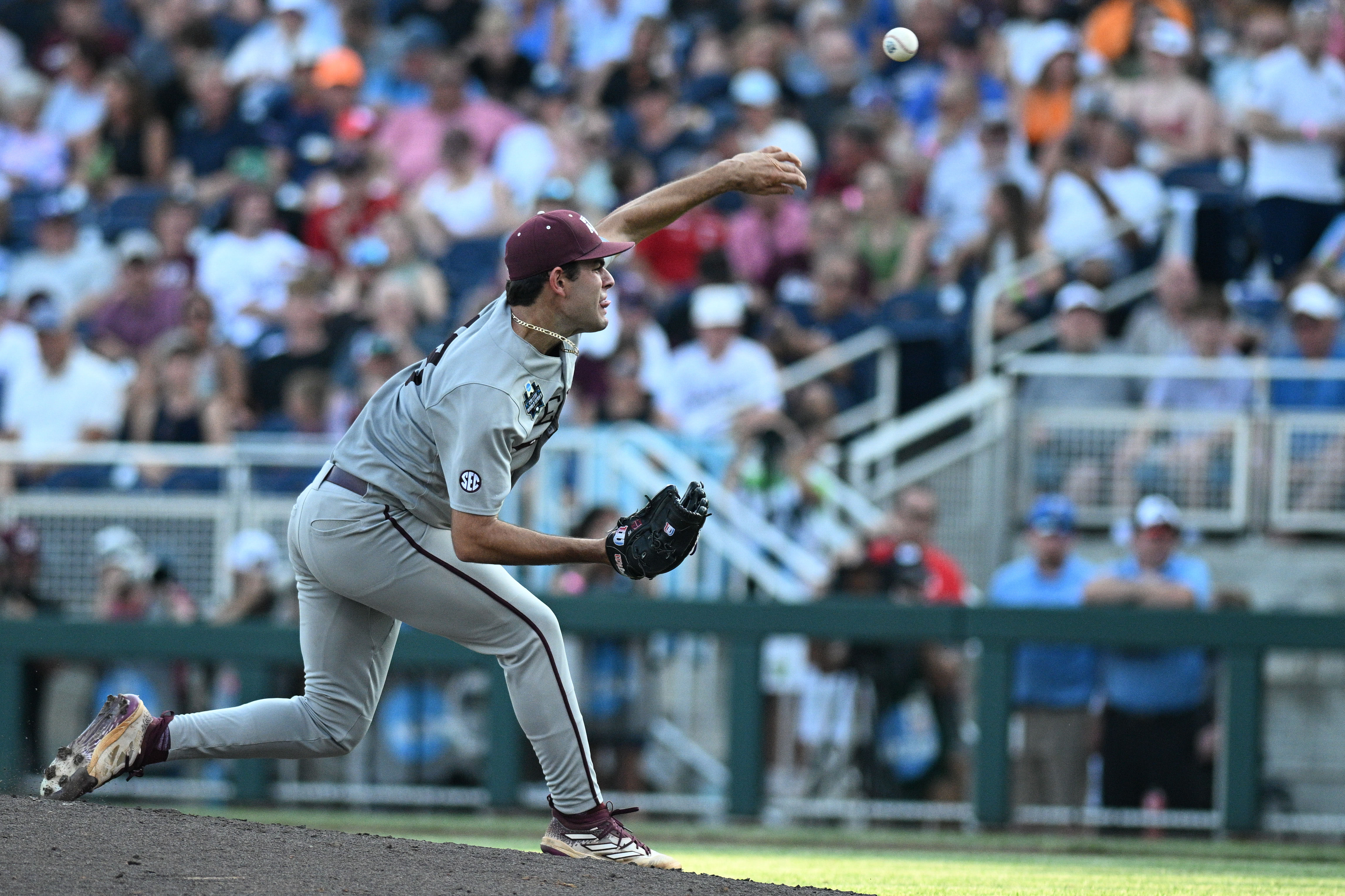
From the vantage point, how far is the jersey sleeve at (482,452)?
554 cm

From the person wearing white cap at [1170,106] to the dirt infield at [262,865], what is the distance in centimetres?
816

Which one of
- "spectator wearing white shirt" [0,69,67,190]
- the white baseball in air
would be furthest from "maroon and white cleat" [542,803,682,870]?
"spectator wearing white shirt" [0,69,67,190]

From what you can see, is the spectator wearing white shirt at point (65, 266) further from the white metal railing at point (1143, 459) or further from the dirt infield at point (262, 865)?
the dirt infield at point (262, 865)

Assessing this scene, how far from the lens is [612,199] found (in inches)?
535

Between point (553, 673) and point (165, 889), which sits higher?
point (553, 673)

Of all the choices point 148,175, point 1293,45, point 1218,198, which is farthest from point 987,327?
point 148,175

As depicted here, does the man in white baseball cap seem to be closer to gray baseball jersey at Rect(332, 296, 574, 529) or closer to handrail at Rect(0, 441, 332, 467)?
handrail at Rect(0, 441, 332, 467)

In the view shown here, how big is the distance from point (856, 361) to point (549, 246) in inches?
246

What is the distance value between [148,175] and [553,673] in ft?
35.6

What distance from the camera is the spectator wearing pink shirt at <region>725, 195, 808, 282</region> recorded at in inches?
510

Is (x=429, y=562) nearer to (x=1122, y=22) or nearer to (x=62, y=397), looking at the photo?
(x=62, y=397)

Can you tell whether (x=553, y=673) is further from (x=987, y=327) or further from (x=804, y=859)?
(x=987, y=327)

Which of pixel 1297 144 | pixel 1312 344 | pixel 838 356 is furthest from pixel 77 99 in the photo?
pixel 1312 344

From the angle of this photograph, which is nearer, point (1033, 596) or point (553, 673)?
point (553, 673)
